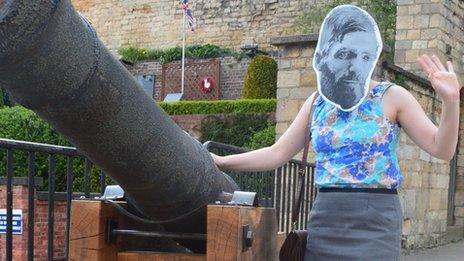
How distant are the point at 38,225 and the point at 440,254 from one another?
5.22m

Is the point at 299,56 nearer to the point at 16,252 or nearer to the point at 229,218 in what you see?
the point at 16,252

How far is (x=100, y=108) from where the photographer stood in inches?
86.5

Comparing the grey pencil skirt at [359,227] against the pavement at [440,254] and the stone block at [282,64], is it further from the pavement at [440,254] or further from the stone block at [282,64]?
the stone block at [282,64]

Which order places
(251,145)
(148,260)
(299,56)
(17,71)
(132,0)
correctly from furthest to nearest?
(132,0), (251,145), (299,56), (148,260), (17,71)

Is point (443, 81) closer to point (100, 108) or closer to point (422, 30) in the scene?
point (100, 108)

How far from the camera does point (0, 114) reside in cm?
1465

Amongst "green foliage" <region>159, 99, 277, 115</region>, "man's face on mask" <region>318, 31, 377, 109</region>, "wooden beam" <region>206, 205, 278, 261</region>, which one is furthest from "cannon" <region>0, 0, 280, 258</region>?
"green foliage" <region>159, 99, 277, 115</region>

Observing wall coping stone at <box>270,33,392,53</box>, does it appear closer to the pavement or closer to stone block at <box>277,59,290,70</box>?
stone block at <box>277,59,290,70</box>

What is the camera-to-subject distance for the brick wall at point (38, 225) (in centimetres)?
672

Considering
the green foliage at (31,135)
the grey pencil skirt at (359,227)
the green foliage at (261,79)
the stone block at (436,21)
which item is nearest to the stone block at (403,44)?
the stone block at (436,21)

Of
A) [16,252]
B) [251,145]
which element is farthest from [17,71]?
[251,145]

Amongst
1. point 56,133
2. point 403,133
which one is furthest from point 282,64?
point 56,133

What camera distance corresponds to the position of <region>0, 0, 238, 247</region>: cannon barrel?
1.86 metres

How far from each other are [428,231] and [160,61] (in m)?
16.7
